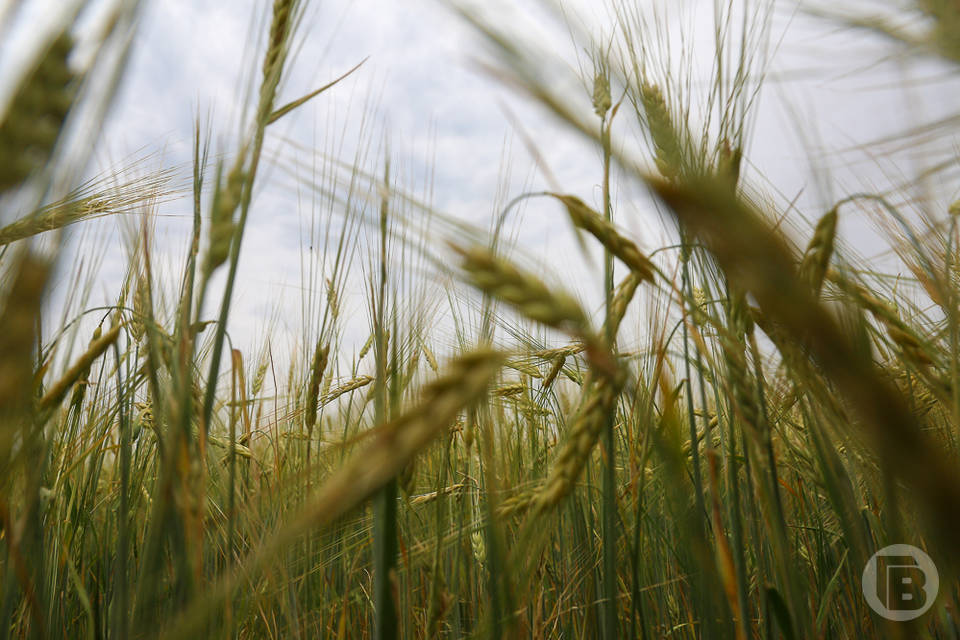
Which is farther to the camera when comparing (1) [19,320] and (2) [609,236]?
(2) [609,236]

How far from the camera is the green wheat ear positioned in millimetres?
410

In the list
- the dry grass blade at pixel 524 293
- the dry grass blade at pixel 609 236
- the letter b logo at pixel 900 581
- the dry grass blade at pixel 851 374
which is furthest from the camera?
the letter b logo at pixel 900 581

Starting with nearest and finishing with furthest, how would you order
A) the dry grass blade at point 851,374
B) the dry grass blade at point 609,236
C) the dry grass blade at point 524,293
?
the dry grass blade at point 851,374
the dry grass blade at point 524,293
the dry grass blade at point 609,236

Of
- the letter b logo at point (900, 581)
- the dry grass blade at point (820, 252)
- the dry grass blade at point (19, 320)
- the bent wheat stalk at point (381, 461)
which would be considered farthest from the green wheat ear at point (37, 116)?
the letter b logo at point (900, 581)

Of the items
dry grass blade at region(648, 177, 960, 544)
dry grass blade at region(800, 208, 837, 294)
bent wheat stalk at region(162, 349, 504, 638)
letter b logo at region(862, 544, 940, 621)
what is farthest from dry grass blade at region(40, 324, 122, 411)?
letter b logo at region(862, 544, 940, 621)

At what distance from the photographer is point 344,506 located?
0.25 meters

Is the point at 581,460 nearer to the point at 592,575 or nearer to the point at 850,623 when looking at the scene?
the point at 592,575

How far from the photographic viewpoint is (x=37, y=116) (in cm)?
43

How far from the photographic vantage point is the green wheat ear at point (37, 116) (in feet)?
1.34

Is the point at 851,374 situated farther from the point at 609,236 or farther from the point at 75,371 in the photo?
the point at 75,371

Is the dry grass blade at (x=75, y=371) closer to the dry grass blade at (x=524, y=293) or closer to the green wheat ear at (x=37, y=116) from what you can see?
the green wheat ear at (x=37, y=116)

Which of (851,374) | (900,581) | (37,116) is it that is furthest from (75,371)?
(900,581)

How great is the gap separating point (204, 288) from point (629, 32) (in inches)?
37.2

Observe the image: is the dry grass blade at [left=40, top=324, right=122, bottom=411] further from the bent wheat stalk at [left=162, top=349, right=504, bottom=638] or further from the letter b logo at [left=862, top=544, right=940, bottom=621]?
the letter b logo at [left=862, top=544, right=940, bottom=621]
